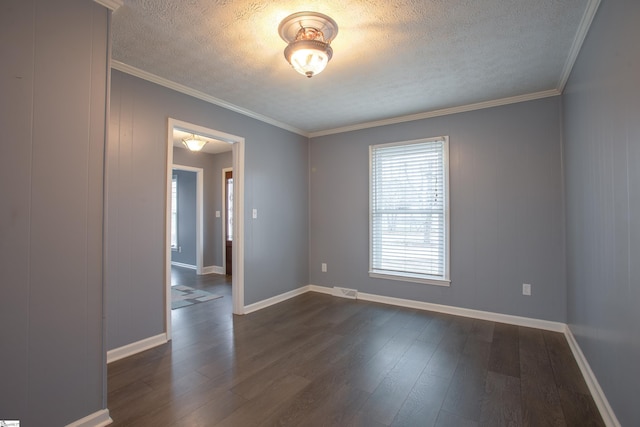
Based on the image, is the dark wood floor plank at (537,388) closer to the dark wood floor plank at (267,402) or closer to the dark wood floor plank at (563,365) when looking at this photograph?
the dark wood floor plank at (563,365)

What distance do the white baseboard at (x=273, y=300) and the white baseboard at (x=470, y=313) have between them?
3.03 ft

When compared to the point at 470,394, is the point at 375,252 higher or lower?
higher

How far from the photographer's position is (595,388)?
198 cm

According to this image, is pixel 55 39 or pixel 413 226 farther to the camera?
pixel 413 226

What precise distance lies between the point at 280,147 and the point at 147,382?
317 cm

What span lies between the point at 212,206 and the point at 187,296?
2.46 m

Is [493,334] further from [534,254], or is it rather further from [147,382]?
[147,382]

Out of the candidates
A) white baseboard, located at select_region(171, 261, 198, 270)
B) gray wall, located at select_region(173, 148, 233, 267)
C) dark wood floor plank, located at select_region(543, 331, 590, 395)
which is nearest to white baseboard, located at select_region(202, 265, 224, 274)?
gray wall, located at select_region(173, 148, 233, 267)

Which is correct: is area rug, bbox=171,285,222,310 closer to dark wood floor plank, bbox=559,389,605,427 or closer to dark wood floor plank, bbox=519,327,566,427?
dark wood floor plank, bbox=519,327,566,427

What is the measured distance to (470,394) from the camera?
2.04 meters

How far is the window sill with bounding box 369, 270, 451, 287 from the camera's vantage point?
3.73 m

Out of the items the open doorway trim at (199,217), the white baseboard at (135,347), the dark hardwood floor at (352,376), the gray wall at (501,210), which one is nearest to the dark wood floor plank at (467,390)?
the dark hardwood floor at (352,376)

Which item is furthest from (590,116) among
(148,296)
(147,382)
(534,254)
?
(148,296)

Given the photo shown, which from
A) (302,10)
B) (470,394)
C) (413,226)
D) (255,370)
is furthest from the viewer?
(413,226)
